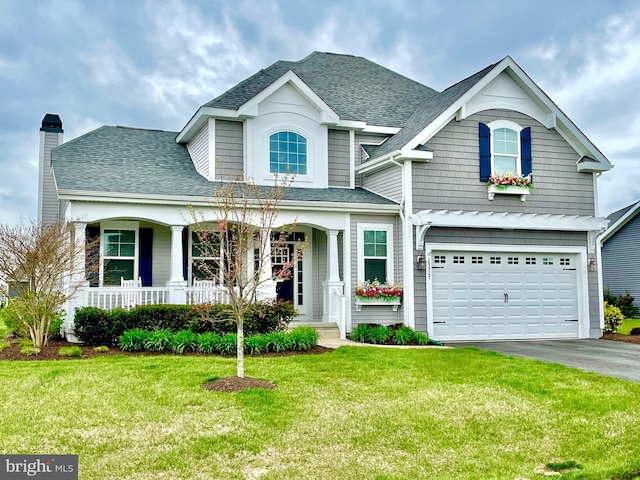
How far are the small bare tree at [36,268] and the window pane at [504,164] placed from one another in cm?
1030

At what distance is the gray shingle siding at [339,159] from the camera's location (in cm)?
1695

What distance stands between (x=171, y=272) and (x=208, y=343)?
3.21 m

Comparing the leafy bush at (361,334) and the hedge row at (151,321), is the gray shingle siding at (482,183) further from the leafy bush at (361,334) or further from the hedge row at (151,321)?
the hedge row at (151,321)

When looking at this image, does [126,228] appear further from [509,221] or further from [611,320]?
[611,320]

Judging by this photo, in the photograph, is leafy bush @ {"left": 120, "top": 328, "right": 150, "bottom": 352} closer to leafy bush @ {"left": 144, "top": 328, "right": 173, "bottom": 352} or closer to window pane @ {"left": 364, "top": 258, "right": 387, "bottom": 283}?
leafy bush @ {"left": 144, "top": 328, "right": 173, "bottom": 352}

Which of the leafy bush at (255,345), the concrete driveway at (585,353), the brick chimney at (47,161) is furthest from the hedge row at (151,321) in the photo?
the brick chimney at (47,161)

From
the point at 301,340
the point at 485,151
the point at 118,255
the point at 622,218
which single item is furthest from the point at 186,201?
the point at 622,218

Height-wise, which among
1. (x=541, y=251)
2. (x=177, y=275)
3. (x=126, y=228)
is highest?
(x=126, y=228)

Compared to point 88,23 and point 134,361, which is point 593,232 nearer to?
point 134,361

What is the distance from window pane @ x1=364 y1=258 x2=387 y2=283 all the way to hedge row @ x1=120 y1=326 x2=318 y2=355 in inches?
155

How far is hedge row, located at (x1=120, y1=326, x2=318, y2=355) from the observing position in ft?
37.7

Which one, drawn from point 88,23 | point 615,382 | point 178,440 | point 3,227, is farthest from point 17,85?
point 615,382

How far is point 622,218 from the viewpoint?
94.0ft

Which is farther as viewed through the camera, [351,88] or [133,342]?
[351,88]
